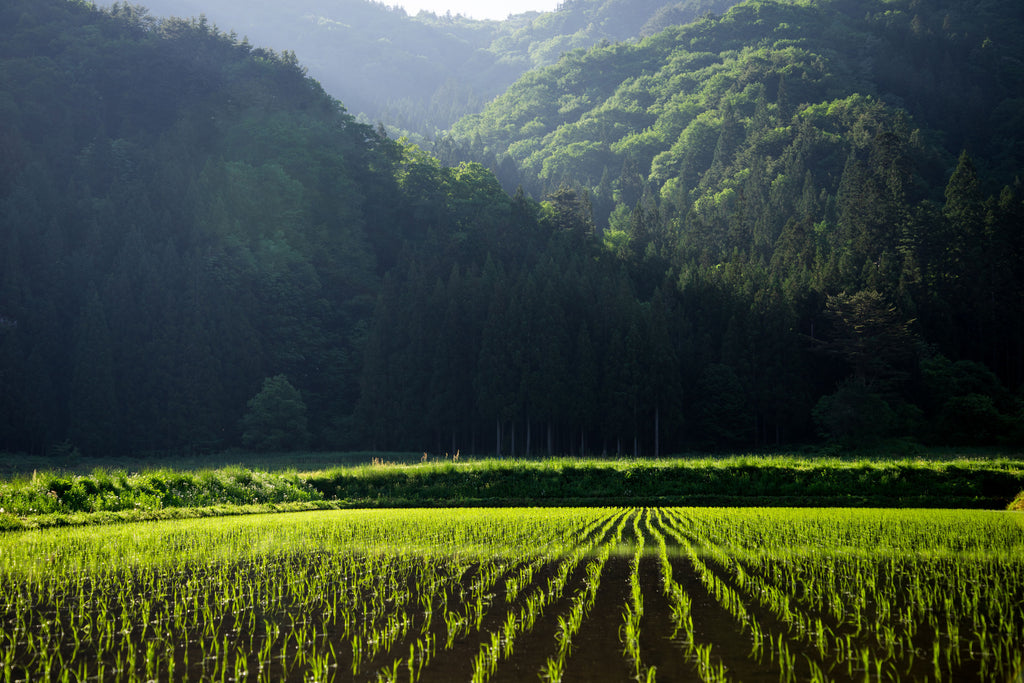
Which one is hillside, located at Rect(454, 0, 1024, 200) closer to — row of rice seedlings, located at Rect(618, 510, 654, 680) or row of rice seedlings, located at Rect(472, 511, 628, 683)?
row of rice seedlings, located at Rect(472, 511, 628, 683)

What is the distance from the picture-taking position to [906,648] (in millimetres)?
7188

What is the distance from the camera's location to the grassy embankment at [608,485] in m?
26.1

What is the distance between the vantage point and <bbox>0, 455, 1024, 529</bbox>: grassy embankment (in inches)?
1029

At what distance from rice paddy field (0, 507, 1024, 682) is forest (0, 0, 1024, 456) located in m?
39.2

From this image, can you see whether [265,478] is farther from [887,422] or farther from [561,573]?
[887,422]

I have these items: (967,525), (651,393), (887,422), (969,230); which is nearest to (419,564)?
(967,525)

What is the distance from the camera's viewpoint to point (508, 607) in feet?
29.6

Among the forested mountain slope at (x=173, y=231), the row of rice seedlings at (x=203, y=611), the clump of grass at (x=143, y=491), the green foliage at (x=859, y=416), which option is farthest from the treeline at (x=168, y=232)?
the row of rice seedlings at (x=203, y=611)

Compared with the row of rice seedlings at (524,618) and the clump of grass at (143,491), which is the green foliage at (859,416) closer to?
the clump of grass at (143,491)

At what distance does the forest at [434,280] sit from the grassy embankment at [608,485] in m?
20.1

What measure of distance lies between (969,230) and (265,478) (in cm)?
7117

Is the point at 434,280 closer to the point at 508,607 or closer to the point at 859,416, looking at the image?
the point at 859,416

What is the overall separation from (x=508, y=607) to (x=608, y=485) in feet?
78.7

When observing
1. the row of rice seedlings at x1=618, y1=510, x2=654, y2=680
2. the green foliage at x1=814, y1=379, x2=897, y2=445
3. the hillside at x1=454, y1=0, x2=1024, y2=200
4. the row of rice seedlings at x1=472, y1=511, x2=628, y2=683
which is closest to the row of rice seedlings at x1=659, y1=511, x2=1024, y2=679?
the row of rice seedlings at x1=618, y1=510, x2=654, y2=680
